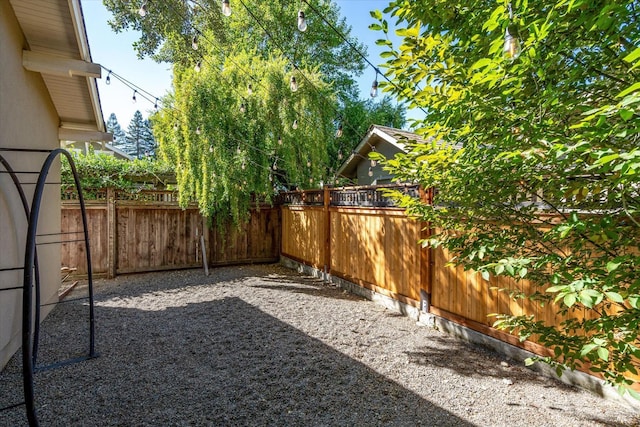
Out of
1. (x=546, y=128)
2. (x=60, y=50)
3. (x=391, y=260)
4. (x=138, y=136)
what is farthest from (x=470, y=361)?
(x=138, y=136)

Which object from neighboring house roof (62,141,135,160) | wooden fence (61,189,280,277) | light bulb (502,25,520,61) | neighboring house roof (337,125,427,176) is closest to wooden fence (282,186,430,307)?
wooden fence (61,189,280,277)

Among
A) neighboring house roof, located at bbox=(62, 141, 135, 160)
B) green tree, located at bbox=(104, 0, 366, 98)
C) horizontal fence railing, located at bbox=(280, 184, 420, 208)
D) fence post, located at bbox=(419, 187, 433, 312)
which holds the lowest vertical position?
fence post, located at bbox=(419, 187, 433, 312)

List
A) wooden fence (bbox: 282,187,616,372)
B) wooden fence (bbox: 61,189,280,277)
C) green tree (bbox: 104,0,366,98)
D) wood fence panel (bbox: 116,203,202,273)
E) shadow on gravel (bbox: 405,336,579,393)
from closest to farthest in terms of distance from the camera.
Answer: shadow on gravel (bbox: 405,336,579,393) → wooden fence (bbox: 282,187,616,372) → wooden fence (bbox: 61,189,280,277) → wood fence panel (bbox: 116,203,202,273) → green tree (bbox: 104,0,366,98)

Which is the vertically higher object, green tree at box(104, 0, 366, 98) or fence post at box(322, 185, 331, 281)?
green tree at box(104, 0, 366, 98)

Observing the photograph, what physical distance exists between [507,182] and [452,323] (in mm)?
2578

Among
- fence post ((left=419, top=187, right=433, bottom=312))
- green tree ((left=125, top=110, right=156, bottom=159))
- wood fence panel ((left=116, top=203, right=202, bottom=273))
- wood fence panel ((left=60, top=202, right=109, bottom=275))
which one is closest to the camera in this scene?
fence post ((left=419, top=187, right=433, bottom=312))

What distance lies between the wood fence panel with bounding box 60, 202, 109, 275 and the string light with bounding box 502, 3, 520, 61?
25.3ft

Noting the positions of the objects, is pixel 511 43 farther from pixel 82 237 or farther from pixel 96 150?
pixel 96 150

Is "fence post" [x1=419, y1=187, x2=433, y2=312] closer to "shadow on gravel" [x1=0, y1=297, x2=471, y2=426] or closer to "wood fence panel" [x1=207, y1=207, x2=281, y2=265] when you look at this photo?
"shadow on gravel" [x1=0, y1=297, x2=471, y2=426]

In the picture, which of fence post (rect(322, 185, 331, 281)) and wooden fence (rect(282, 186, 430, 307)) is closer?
wooden fence (rect(282, 186, 430, 307))

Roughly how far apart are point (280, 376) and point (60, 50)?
4.45 m

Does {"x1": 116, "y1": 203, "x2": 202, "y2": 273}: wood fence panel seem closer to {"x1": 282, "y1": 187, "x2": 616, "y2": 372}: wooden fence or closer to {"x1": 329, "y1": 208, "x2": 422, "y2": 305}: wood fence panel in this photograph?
{"x1": 282, "y1": 187, "x2": 616, "y2": 372}: wooden fence

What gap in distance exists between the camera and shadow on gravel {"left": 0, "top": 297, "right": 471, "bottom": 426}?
2.45 m

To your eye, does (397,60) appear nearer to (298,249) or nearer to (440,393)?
(440,393)
